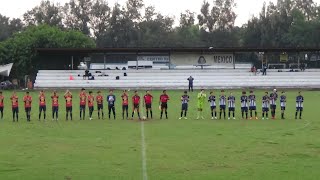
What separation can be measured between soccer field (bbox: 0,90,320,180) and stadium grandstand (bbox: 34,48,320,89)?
3599cm

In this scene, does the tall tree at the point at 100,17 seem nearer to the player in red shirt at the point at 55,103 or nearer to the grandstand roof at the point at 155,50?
the grandstand roof at the point at 155,50

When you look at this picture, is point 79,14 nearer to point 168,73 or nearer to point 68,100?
point 168,73

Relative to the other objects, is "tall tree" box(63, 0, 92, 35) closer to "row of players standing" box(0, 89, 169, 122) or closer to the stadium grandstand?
the stadium grandstand

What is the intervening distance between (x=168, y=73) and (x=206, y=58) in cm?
602

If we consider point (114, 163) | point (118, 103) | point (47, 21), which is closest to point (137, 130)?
point (114, 163)

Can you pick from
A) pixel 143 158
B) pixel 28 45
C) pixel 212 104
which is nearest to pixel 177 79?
pixel 28 45

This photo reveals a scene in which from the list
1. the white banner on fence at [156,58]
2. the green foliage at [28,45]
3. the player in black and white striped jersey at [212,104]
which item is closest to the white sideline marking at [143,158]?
the player in black and white striped jersey at [212,104]

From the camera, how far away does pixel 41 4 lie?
405 ft

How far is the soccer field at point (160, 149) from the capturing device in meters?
16.0

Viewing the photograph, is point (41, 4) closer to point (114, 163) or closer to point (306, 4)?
point (306, 4)

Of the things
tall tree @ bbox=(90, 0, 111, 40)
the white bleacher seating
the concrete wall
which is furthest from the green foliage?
tall tree @ bbox=(90, 0, 111, 40)

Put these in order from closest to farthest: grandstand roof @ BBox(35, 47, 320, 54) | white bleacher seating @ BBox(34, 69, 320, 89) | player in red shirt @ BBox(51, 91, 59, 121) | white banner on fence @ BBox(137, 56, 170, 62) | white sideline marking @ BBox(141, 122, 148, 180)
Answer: white sideline marking @ BBox(141, 122, 148, 180)
player in red shirt @ BBox(51, 91, 59, 121)
white bleacher seating @ BBox(34, 69, 320, 89)
grandstand roof @ BBox(35, 47, 320, 54)
white banner on fence @ BBox(137, 56, 170, 62)

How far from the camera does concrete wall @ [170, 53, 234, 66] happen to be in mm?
74812

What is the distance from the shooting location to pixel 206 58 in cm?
7494
